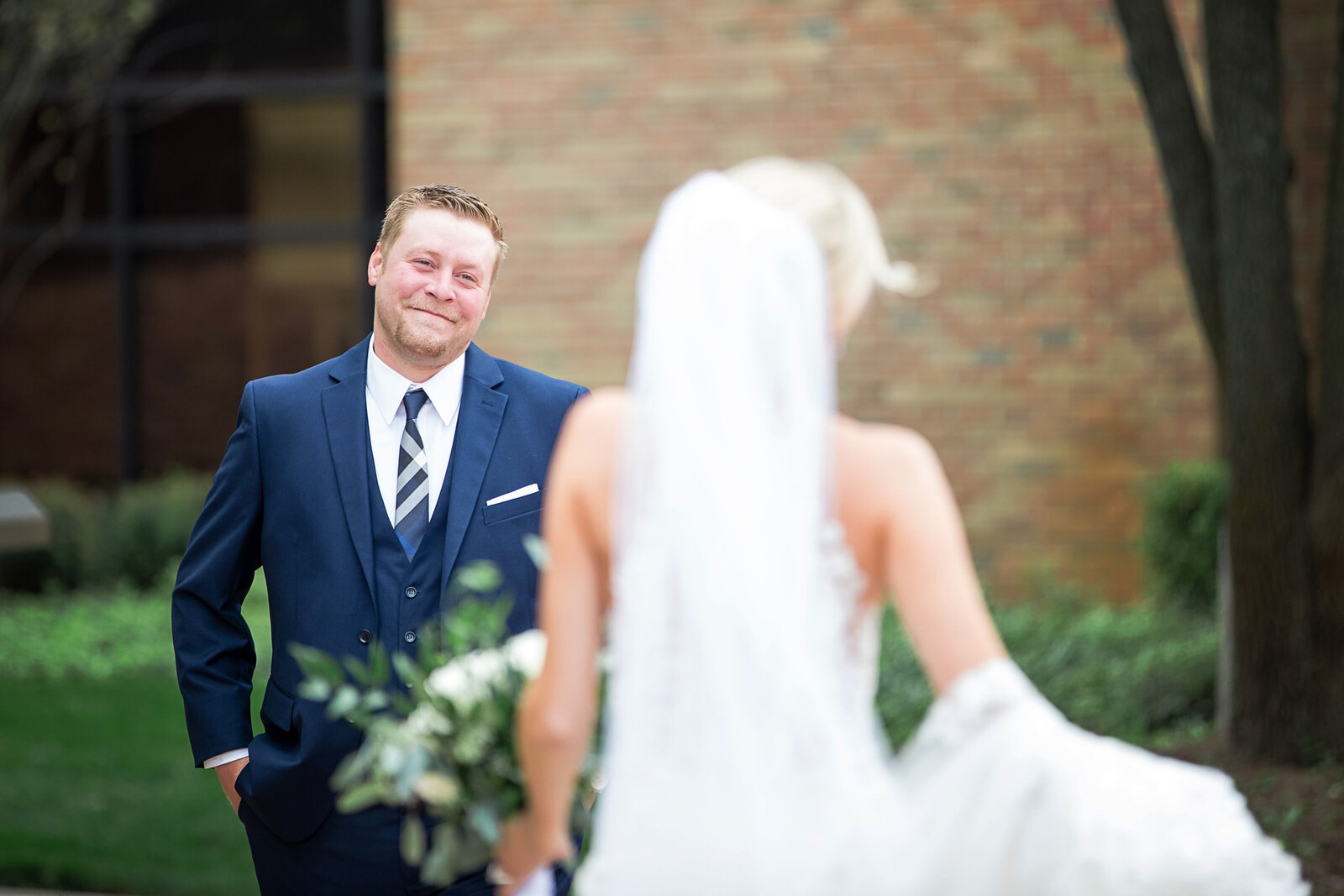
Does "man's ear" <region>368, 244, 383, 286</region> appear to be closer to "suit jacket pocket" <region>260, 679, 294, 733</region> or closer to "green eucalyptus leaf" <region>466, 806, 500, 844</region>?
"suit jacket pocket" <region>260, 679, 294, 733</region>

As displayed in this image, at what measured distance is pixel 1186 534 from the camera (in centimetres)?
761

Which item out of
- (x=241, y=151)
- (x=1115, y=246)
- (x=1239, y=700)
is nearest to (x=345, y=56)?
(x=241, y=151)

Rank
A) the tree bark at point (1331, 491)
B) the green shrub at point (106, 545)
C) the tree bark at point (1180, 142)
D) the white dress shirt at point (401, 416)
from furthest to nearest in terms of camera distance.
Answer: the green shrub at point (106, 545)
the tree bark at point (1180, 142)
the tree bark at point (1331, 491)
the white dress shirt at point (401, 416)

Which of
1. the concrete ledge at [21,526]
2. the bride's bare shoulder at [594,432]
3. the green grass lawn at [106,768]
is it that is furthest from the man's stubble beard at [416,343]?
the green grass lawn at [106,768]

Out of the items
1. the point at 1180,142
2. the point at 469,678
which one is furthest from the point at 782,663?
the point at 1180,142

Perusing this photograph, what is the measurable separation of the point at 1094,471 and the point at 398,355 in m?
6.31

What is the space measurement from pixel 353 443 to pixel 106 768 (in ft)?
14.0

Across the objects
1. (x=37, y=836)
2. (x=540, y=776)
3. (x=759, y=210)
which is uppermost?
(x=759, y=210)

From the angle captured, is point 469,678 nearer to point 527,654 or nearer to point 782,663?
point 527,654

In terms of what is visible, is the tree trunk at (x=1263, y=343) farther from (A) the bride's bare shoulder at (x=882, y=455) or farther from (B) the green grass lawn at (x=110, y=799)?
(B) the green grass lawn at (x=110, y=799)

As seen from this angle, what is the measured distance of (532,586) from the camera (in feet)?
9.38

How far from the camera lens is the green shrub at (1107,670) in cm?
615

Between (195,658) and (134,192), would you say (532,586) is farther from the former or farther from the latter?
(134,192)

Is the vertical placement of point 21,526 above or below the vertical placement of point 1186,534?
above
